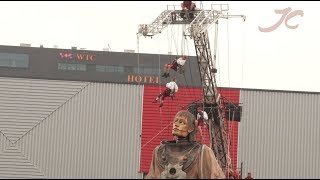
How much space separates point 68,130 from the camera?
42.1 meters

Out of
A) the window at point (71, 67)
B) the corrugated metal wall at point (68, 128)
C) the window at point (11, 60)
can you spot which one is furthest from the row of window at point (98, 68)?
the corrugated metal wall at point (68, 128)

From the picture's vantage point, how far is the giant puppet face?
38.0 feet

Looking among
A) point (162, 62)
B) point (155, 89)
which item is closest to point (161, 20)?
point (155, 89)

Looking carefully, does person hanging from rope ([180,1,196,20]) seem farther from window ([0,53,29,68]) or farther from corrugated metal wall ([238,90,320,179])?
window ([0,53,29,68])

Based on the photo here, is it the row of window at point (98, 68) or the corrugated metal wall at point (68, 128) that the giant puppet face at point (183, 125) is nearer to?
the corrugated metal wall at point (68, 128)

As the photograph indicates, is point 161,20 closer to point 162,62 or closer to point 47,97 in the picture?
point 47,97

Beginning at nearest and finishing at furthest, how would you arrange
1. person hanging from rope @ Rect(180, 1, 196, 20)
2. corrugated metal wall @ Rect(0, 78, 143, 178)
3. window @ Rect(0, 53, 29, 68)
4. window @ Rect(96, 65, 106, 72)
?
1. person hanging from rope @ Rect(180, 1, 196, 20)
2. corrugated metal wall @ Rect(0, 78, 143, 178)
3. window @ Rect(0, 53, 29, 68)
4. window @ Rect(96, 65, 106, 72)

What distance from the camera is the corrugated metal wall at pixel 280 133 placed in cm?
Answer: 4119

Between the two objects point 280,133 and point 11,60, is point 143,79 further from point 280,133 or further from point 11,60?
point 280,133

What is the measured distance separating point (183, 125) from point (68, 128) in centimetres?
3111

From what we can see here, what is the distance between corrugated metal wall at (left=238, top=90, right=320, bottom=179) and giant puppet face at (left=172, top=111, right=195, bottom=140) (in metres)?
29.6

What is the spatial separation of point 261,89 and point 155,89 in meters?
6.27

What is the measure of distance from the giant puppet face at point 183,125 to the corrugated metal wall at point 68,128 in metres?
29.2

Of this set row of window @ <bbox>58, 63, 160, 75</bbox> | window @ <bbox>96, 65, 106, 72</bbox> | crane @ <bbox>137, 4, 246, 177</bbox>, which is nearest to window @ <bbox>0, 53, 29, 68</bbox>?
row of window @ <bbox>58, 63, 160, 75</bbox>
